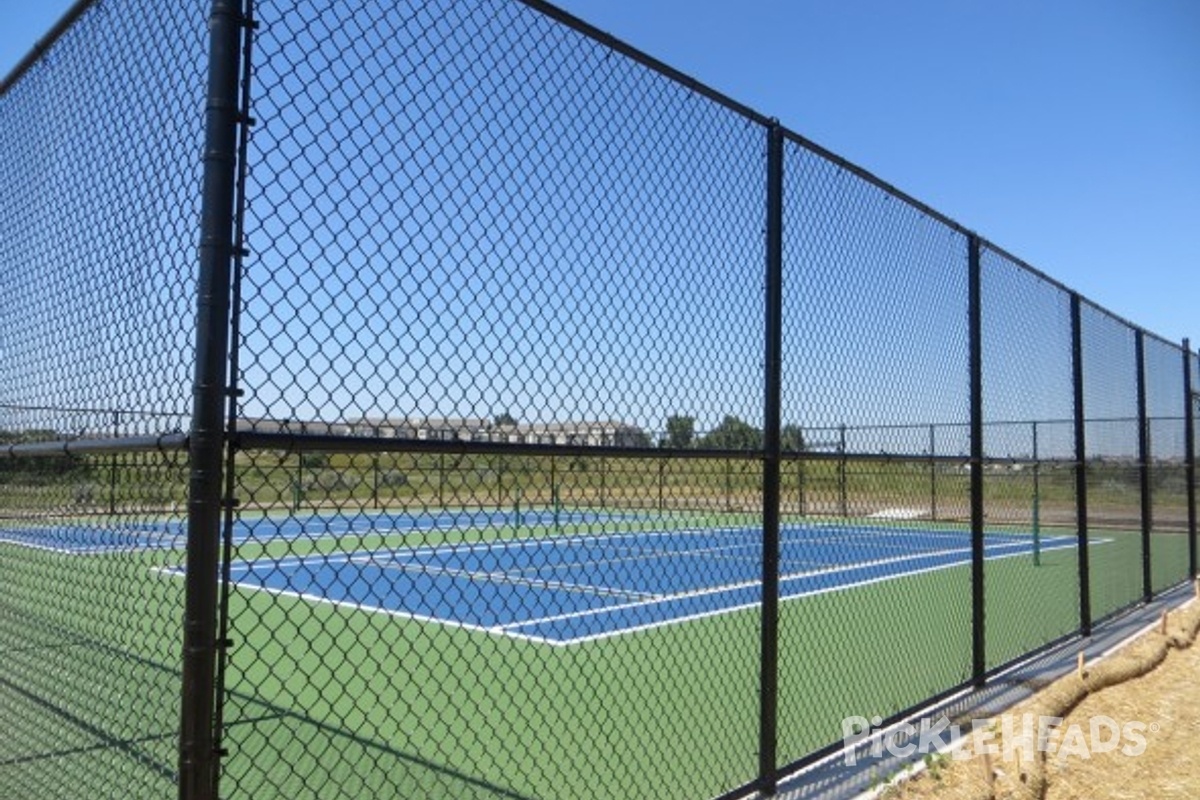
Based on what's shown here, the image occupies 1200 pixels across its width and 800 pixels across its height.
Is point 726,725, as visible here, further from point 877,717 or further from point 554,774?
point 554,774

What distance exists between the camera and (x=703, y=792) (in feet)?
14.2

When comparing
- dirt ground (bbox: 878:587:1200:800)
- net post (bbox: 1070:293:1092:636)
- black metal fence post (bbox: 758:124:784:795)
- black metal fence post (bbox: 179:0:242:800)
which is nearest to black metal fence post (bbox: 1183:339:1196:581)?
net post (bbox: 1070:293:1092:636)

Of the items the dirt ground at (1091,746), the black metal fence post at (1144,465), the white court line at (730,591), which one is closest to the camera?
the dirt ground at (1091,746)

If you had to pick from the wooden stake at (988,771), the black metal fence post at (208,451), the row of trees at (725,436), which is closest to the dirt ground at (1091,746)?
the wooden stake at (988,771)

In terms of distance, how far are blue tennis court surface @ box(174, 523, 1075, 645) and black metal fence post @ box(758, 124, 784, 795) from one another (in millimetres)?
1876

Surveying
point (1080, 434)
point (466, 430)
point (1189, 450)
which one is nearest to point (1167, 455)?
point (1189, 450)

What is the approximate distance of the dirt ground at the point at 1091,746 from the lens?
13.6 feet

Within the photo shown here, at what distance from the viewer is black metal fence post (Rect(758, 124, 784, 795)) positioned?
395cm

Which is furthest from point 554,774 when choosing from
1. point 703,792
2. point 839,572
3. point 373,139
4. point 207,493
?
point 839,572

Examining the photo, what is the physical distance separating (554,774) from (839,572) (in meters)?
9.38

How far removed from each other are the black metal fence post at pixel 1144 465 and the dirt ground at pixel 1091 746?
3.17 m

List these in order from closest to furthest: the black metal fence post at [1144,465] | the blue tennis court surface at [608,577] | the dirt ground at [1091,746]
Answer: the dirt ground at [1091,746], the blue tennis court surface at [608,577], the black metal fence post at [1144,465]

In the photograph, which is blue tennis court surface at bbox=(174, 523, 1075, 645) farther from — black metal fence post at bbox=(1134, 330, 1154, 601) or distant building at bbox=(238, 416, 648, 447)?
black metal fence post at bbox=(1134, 330, 1154, 601)

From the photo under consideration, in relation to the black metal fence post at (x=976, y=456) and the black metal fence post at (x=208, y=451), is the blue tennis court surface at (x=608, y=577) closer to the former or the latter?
the black metal fence post at (x=976, y=456)
